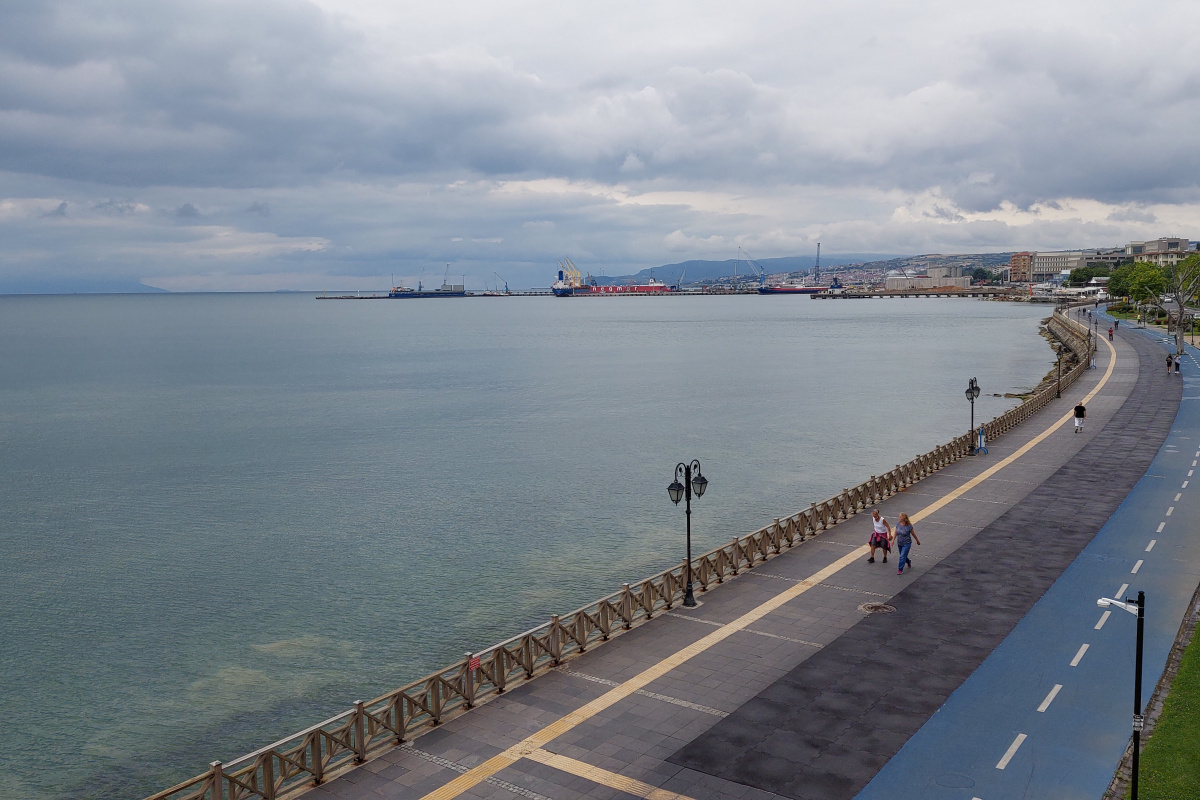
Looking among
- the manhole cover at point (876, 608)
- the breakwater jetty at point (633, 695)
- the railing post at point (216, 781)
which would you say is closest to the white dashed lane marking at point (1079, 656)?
the breakwater jetty at point (633, 695)

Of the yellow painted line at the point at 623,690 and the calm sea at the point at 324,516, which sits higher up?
the yellow painted line at the point at 623,690

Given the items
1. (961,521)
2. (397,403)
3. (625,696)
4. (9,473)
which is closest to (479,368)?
(397,403)

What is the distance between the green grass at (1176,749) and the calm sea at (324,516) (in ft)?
59.8

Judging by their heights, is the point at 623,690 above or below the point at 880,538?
below

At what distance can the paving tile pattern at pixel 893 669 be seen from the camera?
1595 centimetres

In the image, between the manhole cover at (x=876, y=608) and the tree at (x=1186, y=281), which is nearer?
the manhole cover at (x=876, y=608)

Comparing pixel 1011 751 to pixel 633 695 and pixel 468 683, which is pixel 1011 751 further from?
pixel 468 683

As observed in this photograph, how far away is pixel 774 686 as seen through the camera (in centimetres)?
1909

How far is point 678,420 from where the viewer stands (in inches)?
2953

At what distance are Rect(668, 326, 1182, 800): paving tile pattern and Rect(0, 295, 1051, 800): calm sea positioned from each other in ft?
38.8

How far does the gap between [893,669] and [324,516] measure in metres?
32.6

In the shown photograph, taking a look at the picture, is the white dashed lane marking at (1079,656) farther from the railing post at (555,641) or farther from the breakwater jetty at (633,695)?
the railing post at (555,641)

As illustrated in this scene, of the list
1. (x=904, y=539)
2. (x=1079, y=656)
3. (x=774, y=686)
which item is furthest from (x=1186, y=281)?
(x=774, y=686)

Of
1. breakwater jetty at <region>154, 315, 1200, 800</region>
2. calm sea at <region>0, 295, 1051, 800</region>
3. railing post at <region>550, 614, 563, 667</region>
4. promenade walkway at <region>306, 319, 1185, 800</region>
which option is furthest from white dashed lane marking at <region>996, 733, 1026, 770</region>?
calm sea at <region>0, 295, 1051, 800</region>
